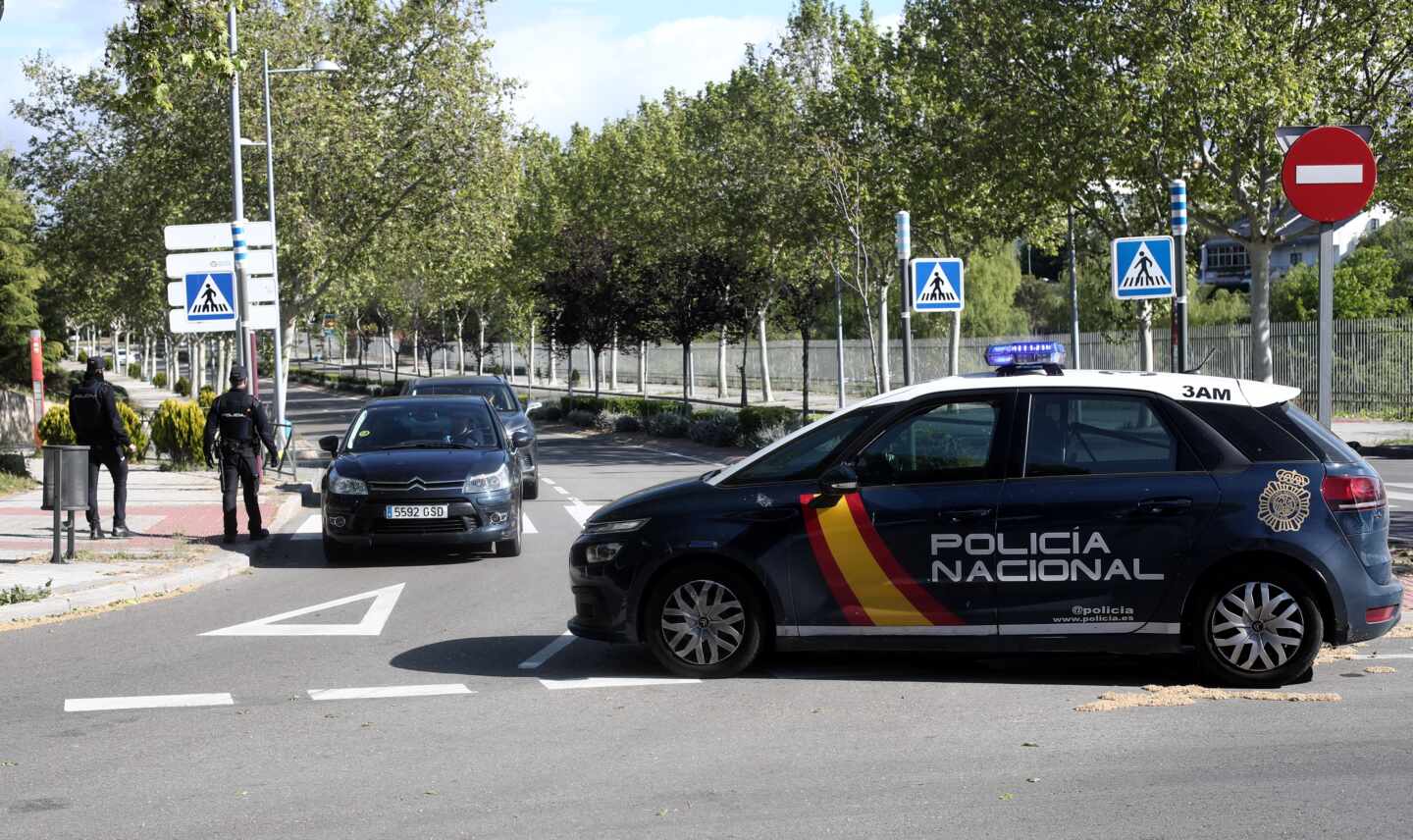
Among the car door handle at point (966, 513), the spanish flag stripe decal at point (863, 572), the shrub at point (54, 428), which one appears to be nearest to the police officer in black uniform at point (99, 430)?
the spanish flag stripe decal at point (863, 572)

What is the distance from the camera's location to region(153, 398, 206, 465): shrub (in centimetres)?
2516

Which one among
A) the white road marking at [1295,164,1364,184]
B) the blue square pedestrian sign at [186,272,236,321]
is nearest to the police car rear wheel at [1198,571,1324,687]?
the white road marking at [1295,164,1364,184]

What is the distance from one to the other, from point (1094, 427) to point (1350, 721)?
5.92 ft

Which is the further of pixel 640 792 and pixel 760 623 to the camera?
pixel 760 623

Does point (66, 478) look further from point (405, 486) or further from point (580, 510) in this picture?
point (580, 510)

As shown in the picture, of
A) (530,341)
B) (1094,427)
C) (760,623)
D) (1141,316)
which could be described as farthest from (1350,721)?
(530,341)

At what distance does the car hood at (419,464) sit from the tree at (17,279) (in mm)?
35013

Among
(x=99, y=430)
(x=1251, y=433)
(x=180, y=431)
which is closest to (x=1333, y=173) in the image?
(x=1251, y=433)

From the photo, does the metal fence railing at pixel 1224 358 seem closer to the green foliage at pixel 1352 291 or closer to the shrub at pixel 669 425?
the shrub at pixel 669 425

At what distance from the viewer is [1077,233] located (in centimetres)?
3306

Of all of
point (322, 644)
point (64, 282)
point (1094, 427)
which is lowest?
point (322, 644)

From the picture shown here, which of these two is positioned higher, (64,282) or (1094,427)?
(64,282)

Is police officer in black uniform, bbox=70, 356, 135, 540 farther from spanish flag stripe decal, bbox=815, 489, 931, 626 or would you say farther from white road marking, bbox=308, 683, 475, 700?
spanish flag stripe decal, bbox=815, 489, 931, 626

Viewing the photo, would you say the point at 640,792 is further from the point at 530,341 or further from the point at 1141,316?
the point at 530,341
